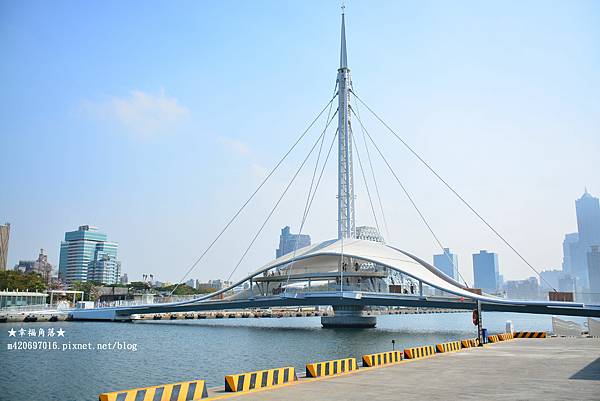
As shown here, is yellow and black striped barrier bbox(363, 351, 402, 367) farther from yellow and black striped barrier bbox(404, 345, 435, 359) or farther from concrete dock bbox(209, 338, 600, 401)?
yellow and black striped barrier bbox(404, 345, 435, 359)

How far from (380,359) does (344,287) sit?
48.3m

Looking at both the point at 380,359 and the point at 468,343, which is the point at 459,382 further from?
the point at 468,343

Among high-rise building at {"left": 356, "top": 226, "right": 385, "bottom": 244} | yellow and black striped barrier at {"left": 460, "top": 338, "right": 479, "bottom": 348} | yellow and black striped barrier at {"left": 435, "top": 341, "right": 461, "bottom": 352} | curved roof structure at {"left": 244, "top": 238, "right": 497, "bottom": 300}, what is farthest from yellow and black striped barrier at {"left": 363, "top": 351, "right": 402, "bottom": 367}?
high-rise building at {"left": 356, "top": 226, "right": 385, "bottom": 244}

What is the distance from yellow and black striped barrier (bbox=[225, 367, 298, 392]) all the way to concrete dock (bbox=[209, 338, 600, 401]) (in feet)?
1.51

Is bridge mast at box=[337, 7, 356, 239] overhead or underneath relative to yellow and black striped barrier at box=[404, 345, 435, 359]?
overhead

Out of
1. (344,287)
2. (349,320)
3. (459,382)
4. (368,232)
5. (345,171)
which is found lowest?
(459,382)

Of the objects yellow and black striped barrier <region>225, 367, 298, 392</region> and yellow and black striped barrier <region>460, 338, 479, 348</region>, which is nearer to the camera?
yellow and black striped barrier <region>225, 367, 298, 392</region>

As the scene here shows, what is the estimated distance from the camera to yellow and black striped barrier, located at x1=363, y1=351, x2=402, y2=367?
24.1 m

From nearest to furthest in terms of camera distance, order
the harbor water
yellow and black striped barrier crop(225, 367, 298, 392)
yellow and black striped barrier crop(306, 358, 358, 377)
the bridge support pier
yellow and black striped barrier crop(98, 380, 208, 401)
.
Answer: yellow and black striped barrier crop(98, 380, 208, 401), yellow and black striped barrier crop(225, 367, 298, 392), yellow and black striped barrier crop(306, 358, 358, 377), the harbor water, the bridge support pier

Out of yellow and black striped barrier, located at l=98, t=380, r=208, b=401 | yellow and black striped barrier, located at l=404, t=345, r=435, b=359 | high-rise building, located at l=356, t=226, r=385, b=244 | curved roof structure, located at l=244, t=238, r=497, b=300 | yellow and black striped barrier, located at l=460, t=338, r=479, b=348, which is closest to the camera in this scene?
yellow and black striped barrier, located at l=98, t=380, r=208, b=401

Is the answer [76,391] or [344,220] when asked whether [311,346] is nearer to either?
[76,391]

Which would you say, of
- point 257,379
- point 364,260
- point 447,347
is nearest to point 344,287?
point 364,260

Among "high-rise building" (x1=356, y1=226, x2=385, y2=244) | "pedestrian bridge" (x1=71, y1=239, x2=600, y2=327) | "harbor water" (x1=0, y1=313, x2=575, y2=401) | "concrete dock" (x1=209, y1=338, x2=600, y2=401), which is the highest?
"high-rise building" (x1=356, y1=226, x2=385, y2=244)

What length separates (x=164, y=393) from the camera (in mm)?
15180
